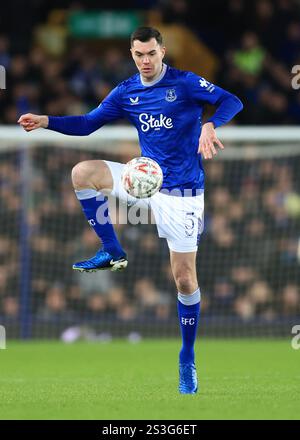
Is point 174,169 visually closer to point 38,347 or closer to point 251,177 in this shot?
point 38,347

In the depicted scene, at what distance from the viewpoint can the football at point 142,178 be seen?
920cm

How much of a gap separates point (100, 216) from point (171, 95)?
1.13m

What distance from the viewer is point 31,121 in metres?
9.48

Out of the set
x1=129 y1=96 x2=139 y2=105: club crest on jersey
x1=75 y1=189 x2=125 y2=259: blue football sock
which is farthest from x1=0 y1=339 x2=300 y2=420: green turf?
x1=129 y1=96 x2=139 y2=105: club crest on jersey

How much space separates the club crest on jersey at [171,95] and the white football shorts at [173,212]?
25.1 inches

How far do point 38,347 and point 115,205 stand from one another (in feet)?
7.56

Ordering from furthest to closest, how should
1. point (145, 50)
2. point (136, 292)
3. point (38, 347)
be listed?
1. point (136, 292)
2. point (38, 347)
3. point (145, 50)

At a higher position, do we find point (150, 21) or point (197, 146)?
point (150, 21)

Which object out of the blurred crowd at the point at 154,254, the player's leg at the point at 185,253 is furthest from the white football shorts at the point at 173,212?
the blurred crowd at the point at 154,254

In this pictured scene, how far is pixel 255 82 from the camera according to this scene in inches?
784

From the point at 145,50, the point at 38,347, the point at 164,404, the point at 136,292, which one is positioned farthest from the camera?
the point at 136,292

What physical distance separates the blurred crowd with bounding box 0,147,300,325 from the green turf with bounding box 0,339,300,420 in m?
0.59
